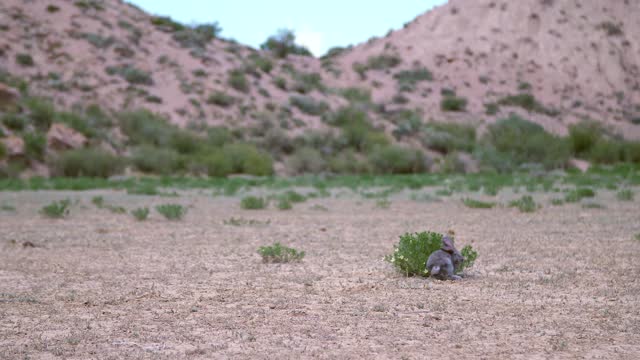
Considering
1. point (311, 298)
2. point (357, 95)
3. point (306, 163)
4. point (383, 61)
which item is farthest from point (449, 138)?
point (311, 298)

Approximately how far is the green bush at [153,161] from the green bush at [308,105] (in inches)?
635

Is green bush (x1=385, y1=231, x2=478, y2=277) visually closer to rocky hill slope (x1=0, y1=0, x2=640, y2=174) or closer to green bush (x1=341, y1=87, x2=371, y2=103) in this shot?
rocky hill slope (x1=0, y1=0, x2=640, y2=174)

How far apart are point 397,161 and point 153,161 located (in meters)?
12.7

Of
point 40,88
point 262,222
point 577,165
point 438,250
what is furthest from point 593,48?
point 438,250

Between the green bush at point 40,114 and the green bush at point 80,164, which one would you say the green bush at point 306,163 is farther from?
the green bush at point 40,114

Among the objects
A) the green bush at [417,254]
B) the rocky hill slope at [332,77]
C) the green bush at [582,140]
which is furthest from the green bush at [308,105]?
the green bush at [417,254]

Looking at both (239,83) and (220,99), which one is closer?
(220,99)

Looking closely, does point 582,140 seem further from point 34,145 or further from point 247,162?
point 34,145

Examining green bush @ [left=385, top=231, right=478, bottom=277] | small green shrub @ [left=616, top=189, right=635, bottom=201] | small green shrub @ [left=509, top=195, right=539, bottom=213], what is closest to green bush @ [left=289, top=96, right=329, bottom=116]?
small green shrub @ [left=616, top=189, right=635, bottom=201]

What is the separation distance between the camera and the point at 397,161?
1575 inches

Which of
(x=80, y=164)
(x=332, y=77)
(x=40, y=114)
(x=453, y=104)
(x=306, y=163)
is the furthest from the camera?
(x=332, y=77)

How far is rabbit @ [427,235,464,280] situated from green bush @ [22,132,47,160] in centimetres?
2966

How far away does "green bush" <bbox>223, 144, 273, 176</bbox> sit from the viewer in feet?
124

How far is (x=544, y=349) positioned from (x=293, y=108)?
4690 centimetres
